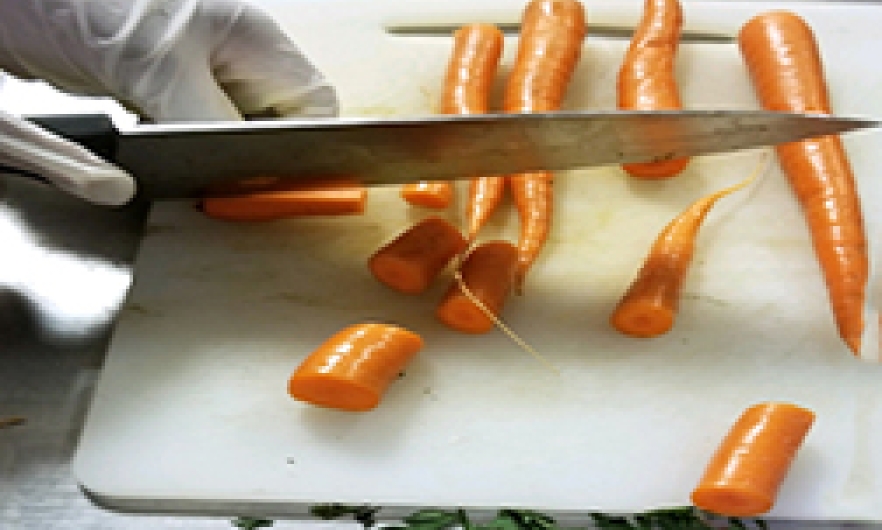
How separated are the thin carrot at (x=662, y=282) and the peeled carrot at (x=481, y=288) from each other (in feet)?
0.87

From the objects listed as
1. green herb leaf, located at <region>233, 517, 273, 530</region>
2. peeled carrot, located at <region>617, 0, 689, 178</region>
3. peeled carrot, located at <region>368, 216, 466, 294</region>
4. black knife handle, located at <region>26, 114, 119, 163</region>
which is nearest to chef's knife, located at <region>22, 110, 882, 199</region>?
black knife handle, located at <region>26, 114, 119, 163</region>

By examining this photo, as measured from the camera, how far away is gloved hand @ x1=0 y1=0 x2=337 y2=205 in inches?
77.8

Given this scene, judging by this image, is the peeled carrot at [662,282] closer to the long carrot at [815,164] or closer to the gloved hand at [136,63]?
the long carrot at [815,164]

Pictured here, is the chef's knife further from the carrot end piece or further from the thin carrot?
the carrot end piece

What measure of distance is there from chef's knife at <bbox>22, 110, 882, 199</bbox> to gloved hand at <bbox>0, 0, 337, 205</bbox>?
87mm

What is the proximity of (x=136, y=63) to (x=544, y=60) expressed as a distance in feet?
3.48

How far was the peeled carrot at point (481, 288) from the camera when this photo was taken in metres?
2.09

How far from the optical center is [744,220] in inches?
91.6

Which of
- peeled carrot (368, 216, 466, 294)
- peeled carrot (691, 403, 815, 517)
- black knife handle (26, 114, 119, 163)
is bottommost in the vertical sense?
peeled carrot (691, 403, 815, 517)

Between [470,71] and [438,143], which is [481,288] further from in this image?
[470,71]

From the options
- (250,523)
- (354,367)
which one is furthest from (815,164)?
(250,523)

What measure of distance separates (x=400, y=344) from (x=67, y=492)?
79 cm

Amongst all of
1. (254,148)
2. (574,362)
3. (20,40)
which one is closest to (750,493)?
(574,362)

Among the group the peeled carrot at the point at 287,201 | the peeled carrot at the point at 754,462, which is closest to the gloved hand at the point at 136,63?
the peeled carrot at the point at 287,201
